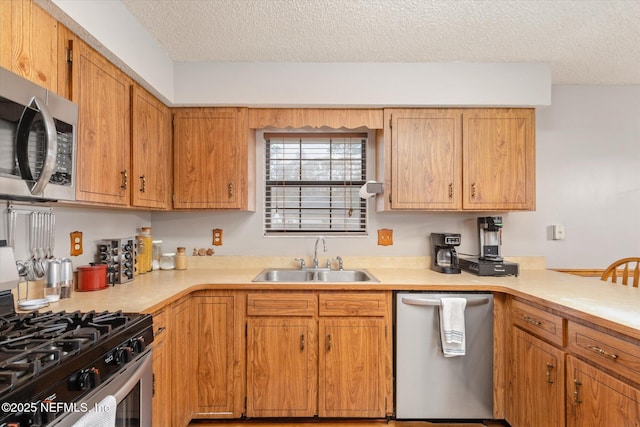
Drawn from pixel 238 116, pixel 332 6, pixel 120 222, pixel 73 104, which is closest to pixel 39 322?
pixel 73 104

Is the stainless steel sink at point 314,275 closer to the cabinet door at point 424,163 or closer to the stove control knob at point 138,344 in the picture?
the cabinet door at point 424,163

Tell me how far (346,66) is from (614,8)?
60.0 inches

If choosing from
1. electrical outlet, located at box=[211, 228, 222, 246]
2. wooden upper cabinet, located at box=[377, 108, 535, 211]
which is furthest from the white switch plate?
electrical outlet, located at box=[211, 228, 222, 246]

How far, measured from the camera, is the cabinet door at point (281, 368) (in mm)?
2113

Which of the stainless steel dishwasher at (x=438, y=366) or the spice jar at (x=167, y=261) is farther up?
the spice jar at (x=167, y=261)

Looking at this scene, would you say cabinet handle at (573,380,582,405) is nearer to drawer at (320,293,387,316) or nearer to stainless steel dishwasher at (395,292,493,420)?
stainless steel dishwasher at (395,292,493,420)

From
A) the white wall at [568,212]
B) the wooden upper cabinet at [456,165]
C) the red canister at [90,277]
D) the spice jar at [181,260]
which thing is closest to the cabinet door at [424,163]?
the wooden upper cabinet at [456,165]

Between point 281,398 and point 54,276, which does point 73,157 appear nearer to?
point 54,276

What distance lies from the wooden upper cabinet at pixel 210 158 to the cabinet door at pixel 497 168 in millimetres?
1627

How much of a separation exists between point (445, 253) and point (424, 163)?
0.70 metres

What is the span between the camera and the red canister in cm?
186

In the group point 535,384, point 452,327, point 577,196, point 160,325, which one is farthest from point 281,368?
point 577,196

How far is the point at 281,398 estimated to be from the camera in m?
2.12

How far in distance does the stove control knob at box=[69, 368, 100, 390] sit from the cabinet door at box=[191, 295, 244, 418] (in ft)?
3.67
